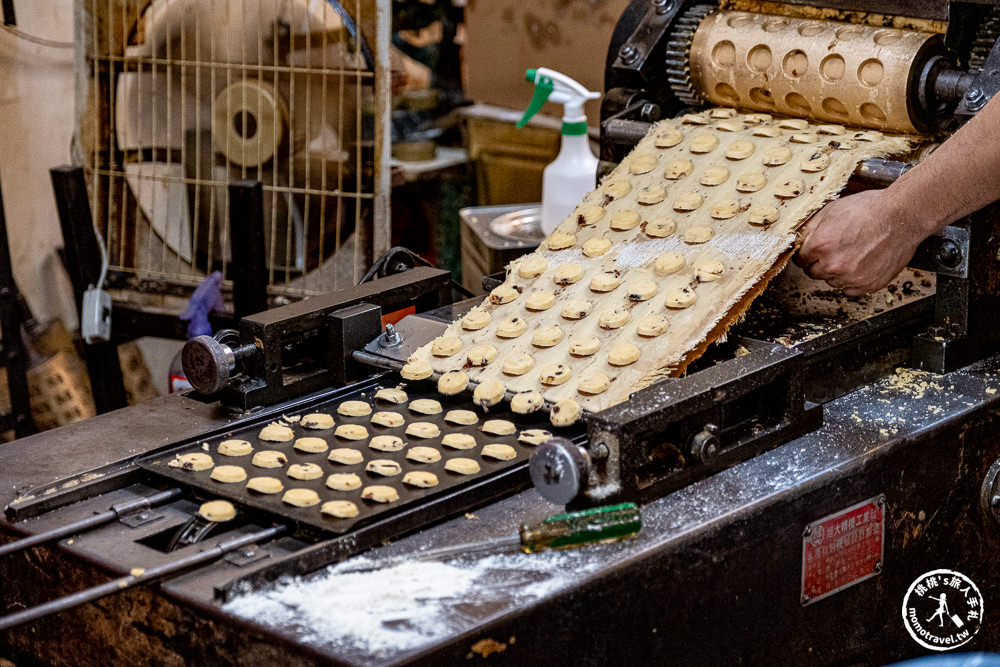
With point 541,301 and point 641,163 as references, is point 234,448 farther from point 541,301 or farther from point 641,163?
point 641,163

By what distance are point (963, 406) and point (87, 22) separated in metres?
2.15

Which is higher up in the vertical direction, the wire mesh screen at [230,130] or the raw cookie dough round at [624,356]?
the wire mesh screen at [230,130]

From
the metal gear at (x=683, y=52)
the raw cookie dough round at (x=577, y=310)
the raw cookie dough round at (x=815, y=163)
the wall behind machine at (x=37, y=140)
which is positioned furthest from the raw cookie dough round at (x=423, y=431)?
the wall behind machine at (x=37, y=140)

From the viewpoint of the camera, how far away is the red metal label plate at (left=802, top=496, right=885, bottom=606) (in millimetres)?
1586

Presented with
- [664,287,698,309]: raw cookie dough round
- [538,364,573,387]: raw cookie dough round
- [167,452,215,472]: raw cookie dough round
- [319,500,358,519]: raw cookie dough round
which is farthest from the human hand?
[167,452,215,472]: raw cookie dough round

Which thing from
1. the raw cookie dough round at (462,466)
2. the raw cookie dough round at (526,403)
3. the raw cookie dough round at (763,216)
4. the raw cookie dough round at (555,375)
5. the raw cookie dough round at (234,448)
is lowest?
the raw cookie dough round at (234,448)

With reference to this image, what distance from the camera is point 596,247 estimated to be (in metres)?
2.00

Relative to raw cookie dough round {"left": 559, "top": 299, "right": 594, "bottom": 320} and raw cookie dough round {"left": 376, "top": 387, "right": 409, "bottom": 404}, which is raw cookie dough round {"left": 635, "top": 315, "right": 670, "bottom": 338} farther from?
raw cookie dough round {"left": 376, "top": 387, "right": 409, "bottom": 404}

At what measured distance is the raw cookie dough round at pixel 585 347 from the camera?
5.82 ft

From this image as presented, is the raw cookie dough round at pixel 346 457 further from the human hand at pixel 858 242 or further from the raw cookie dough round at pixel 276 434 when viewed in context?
the human hand at pixel 858 242

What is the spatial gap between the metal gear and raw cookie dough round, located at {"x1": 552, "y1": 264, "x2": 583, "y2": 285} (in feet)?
1.60

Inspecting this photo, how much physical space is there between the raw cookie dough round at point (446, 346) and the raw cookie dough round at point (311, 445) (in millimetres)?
294

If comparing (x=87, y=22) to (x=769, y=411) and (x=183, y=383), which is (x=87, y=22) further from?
(x=769, y=411)

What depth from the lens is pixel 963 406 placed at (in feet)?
5.90
